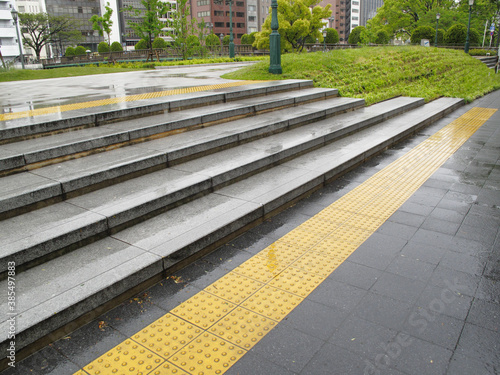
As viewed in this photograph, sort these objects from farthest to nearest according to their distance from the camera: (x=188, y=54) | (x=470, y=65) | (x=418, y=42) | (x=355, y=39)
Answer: (x=355, y=39), (x=418, y=42), (x=188, y=54), (x=470, y=65)

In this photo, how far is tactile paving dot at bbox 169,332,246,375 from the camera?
282cm

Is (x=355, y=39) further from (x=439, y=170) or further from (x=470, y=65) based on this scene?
(x=439, y=170)

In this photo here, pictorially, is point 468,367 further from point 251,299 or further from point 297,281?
point 251,299

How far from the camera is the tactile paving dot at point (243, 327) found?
310 cm

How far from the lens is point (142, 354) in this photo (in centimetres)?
296

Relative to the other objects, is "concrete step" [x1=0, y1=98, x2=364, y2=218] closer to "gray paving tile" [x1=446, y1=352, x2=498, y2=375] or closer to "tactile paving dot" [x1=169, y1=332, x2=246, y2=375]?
"tactile paving dot" [x1=169, y1=332, x2=246, y2=375]

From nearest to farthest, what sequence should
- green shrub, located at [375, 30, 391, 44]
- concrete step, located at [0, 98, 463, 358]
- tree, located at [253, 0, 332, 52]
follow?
concrete step, located at [0, 98, 463, 358], tree, located at [253, 0, 332, 52], green shrub, located at [375, 30, 391, 44]

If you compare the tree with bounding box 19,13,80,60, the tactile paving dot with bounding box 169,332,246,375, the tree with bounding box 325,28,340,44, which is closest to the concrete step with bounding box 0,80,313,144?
the tactile paving dot with bounding box 169,332,246,375

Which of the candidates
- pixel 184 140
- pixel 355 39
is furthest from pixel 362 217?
pixel 355 39

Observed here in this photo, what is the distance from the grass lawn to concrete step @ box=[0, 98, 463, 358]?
6.77 metres

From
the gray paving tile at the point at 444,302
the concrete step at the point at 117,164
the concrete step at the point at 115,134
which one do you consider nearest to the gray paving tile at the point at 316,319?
the gray paving tile at the point at 444,302

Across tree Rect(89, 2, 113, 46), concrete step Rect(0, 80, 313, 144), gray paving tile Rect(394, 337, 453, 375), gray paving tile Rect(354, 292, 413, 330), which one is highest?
tree Rect(89, 2, 113, 46)

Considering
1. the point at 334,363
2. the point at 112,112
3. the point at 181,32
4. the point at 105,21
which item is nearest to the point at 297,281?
the point at 334,363

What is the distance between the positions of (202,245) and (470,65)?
25.0 m
